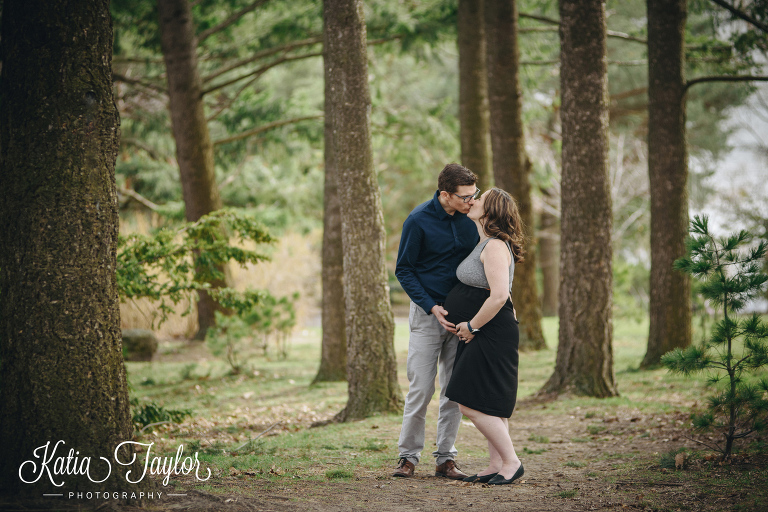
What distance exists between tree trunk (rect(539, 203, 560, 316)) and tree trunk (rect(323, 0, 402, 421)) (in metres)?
17.3

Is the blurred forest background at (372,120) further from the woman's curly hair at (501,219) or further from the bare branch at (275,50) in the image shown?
the woman's curly hair at (501,219)

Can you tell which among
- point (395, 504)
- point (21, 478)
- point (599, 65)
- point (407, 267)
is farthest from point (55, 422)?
point (599, 65)

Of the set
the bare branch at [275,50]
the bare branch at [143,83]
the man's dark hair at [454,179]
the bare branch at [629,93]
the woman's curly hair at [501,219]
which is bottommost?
the woman's curly hair at [501,219]

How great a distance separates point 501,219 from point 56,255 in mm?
2729

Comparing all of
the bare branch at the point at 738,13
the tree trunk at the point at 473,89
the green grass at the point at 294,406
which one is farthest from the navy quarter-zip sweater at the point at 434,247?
the tree trunk at the point at 473,89

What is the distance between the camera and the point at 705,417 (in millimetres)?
4594

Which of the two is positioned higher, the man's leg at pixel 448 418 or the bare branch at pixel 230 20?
the bare branch at pixel 230 20

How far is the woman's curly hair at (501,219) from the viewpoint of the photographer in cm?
426

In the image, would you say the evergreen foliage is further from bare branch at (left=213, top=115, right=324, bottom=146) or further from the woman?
bare branch at (left=213, top=115, right=324, bottom=146)

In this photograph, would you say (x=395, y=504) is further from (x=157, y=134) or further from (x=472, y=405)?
(x=157, y=134)

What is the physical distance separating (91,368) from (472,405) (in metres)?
2.36

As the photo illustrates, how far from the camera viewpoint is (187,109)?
42.0ft

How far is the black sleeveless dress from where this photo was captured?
420 centimetres

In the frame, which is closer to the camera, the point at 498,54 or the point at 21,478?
the point at 21,478
